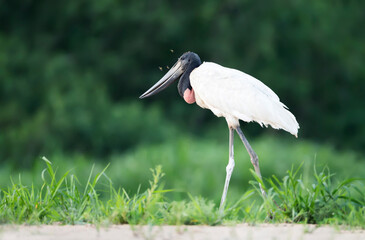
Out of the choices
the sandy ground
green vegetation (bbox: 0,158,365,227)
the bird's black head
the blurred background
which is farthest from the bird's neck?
the blurred background

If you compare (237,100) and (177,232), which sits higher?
(237,100)

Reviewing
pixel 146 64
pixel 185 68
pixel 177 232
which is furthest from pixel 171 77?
pixel 146 64

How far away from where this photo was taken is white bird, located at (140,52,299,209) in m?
4.96

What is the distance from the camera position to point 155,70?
59.9 ft

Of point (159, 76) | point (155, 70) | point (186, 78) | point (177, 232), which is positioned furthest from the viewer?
point (155, 70)

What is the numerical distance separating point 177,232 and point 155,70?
14.7 m

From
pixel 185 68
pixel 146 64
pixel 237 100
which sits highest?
pixel 185 68

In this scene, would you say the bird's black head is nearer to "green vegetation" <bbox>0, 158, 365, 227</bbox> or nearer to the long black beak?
the long black beak

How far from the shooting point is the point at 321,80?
1973cm

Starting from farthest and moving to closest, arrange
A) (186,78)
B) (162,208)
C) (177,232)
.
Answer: (186,78) → (162,208) → (177,232)

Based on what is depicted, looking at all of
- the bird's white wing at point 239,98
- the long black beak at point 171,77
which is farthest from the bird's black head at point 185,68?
the bird's white wing at point 239,98

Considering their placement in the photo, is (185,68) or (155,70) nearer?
(185,68)

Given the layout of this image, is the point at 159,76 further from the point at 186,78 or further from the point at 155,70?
the point at 186,78

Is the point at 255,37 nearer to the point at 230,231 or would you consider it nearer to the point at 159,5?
the point at 159,5
